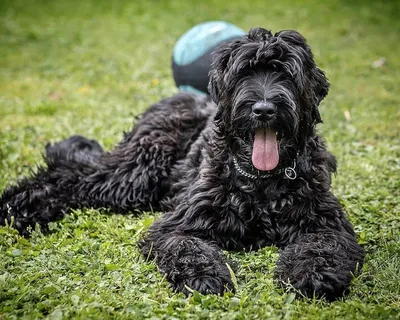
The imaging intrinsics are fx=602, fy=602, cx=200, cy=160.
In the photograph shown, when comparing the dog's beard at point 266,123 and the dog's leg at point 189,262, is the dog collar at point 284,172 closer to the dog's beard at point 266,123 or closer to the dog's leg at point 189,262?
the dog's beard at point 266,123

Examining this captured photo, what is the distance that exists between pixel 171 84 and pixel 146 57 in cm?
252

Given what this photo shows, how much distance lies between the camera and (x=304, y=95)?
488 centimetres

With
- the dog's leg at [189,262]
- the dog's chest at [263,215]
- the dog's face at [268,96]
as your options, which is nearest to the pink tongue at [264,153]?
the dog's face at [268,96]

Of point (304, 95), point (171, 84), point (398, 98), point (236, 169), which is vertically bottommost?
point (398, 98)

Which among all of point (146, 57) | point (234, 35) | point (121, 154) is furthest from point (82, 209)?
point (146, 57)

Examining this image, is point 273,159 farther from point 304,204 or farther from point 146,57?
point 146,57

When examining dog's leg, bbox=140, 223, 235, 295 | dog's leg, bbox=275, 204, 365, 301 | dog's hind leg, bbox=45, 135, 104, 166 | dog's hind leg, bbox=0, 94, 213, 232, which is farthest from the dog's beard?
dog's hind leg, bbox=45, 135, 104, 166

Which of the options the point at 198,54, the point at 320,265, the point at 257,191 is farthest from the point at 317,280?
the point at 198,54

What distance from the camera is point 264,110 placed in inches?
181

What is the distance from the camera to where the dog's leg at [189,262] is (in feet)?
14.4

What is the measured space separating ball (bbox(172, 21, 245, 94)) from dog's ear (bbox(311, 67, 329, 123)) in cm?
305

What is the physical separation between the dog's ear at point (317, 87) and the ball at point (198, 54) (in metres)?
3.05

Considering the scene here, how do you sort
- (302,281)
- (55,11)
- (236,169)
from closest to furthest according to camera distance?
(302,281) → (236,169) → (55,11)

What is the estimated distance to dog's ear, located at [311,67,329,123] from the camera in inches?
198
